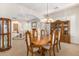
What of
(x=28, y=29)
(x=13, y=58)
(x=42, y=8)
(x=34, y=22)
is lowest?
(x=13, y=58)

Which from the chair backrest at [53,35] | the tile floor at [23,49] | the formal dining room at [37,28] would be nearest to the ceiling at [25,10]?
the formal dining room at [37,28]

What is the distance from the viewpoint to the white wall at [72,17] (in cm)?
193

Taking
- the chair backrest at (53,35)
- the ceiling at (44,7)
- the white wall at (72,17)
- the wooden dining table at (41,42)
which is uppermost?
the ceiling at (44,7)

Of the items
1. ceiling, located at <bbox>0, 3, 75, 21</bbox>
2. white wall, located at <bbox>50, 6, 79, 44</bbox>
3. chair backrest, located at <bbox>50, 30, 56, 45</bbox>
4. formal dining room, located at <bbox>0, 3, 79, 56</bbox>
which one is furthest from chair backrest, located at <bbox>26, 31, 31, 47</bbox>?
white wall, located at <bbox>50, 6, 79, 44</bbox>

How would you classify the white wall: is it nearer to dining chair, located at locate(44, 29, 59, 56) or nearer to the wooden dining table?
dining chair, located at locate(44, 29, 59, 56)

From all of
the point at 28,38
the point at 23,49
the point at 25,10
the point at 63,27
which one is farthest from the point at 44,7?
the point at 23,49

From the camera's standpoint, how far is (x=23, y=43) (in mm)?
1969

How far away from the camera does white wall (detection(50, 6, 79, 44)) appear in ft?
6.33

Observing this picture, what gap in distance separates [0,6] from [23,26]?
1.84 feet

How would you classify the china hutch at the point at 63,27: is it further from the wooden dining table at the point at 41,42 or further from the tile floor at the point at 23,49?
the wooden dining table at the point at 41,42

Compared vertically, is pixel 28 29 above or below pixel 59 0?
below

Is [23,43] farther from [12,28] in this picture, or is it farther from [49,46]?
[49,46]

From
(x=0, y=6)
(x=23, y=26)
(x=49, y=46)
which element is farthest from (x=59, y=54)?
(x=0, y=6)

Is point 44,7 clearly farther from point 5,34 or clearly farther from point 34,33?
point 5,34
